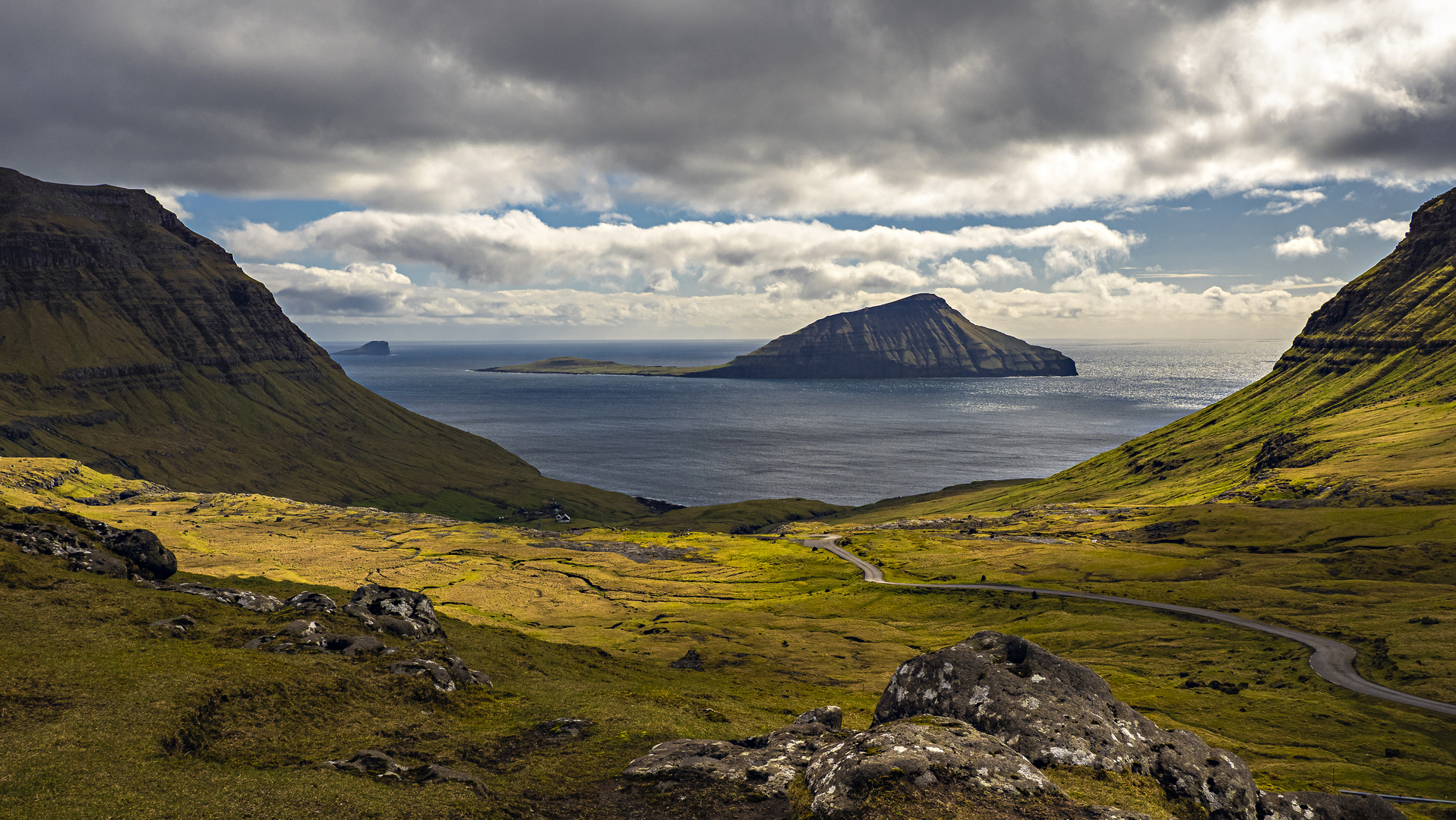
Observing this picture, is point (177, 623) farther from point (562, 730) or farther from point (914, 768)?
point (914, 768)

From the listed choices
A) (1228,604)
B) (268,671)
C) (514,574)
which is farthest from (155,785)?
(1228,604)

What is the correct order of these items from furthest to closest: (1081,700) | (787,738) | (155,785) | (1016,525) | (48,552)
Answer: (1016,525), (48,552), (787,738), (1081,700), (155,785)

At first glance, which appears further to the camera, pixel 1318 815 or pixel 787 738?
pixel 787 738

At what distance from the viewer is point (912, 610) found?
11719cm

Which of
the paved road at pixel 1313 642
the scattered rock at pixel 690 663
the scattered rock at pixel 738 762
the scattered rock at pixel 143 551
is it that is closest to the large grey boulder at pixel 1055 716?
the scattered rock at pixel 738 762

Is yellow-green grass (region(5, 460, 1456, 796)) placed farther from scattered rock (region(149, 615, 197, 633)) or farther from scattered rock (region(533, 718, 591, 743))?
scattered rock (region(149, 615, 197, 633))

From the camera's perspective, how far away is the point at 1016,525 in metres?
186

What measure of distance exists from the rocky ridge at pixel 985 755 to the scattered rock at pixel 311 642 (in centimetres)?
2212

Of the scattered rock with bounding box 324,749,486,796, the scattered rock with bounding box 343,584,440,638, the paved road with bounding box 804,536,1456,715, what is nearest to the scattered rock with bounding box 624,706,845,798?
the scattered rock with bounding box 324,749,486,796

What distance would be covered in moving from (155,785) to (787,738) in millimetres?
25070

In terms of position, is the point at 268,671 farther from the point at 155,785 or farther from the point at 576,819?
the point at 576,819

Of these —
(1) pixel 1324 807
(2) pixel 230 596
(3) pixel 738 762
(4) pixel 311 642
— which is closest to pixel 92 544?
(2) pixel 230 596

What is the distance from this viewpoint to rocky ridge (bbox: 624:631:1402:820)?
24359 mm

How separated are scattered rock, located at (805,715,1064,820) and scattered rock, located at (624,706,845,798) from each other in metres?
3.36
